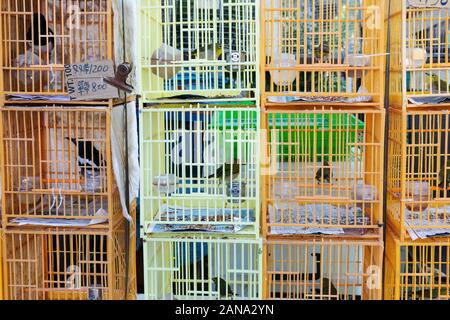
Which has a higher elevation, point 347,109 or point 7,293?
point 347,109

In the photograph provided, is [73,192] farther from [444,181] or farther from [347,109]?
[444,181]

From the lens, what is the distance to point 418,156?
108 inches

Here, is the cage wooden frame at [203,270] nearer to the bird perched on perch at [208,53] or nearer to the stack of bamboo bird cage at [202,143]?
the stack of bamboo bird cage at [202,143]

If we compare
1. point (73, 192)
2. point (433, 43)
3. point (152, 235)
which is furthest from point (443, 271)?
point (73, 192)

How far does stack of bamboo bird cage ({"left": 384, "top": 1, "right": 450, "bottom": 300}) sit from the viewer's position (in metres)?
2.63

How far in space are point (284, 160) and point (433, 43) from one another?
0.84 m

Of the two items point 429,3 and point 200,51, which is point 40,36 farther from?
point 429,3

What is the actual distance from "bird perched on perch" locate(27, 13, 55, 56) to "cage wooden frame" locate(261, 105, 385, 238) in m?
1.03

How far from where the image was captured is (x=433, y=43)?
2752mm

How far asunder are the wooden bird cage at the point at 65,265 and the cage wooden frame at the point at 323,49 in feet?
3.19

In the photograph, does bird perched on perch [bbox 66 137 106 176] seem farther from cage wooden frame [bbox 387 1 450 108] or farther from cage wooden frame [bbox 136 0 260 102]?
cage wooden frame [bbox 387 1 450 108]

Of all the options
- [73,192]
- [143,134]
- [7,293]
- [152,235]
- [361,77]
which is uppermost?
[361,77]

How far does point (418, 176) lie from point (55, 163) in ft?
5.37

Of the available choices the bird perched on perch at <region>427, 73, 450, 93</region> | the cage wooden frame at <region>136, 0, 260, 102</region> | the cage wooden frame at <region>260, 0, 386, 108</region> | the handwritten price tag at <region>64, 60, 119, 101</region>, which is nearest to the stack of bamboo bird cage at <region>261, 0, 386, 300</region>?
the cage wooden frame at <region>260, 0, 386, 108</region>
